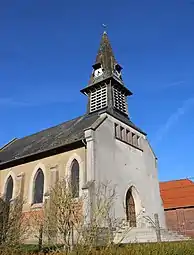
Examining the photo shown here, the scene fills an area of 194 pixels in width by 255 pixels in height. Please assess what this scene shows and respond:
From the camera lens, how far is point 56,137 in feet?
82.1

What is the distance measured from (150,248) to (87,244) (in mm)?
1826

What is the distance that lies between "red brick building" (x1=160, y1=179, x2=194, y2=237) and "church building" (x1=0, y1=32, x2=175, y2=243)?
18.1ft

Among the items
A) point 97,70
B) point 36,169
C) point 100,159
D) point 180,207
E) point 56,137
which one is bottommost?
point 180,207

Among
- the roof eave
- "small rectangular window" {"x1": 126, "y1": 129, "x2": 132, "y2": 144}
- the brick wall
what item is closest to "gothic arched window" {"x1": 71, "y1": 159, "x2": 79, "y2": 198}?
the roof eave

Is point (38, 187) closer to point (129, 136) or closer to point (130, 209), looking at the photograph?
point (130, 209)

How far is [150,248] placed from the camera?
7.73m

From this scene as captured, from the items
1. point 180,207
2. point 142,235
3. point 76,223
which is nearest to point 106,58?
point 180,207

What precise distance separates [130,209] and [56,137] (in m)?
9.20

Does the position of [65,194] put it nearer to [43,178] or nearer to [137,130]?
[43,178]

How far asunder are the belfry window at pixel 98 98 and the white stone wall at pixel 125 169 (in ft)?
10.3

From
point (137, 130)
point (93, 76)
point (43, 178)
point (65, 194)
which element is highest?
point (93, 76)

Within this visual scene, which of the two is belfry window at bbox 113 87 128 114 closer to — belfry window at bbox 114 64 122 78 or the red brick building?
belfry window at bbox 114 64 122 78

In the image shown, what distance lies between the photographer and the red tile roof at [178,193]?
30219 millimetres

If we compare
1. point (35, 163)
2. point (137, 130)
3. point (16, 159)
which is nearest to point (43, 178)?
point (35, 163)
